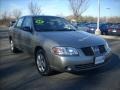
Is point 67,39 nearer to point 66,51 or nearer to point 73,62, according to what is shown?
point 66,51

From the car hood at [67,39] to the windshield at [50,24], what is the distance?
0.42 meters

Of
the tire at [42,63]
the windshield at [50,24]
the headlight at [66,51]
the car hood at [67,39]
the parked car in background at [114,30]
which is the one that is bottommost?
the parked car in background at [114,30]

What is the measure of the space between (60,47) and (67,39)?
0.40 metres

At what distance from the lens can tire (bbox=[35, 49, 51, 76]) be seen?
5.41 m

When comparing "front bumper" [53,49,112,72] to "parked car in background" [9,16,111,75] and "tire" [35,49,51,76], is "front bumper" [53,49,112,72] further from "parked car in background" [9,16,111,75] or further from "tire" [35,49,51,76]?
"tire" [35,49,51,76]

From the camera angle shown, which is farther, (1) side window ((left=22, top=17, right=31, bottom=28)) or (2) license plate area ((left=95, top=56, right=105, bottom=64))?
(1) side window ((left=22, top=17, right=31, bottom=28))

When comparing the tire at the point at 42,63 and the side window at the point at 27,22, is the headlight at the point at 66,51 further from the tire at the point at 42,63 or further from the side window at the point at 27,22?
the side window at the point at 27,22

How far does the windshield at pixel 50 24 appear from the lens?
20.5 ft

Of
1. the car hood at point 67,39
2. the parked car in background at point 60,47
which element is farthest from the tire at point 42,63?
the car hood at point 67,39

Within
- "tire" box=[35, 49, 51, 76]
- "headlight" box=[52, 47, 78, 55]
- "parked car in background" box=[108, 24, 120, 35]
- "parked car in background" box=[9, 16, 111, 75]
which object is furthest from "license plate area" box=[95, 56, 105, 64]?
"parked car in background" box=[108, 24, 120, 35]

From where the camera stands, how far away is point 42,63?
566 cm

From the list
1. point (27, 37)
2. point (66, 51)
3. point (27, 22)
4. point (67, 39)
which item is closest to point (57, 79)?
point (66, 51)

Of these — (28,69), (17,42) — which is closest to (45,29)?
(28,69)

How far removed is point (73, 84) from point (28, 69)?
73.3 inches
